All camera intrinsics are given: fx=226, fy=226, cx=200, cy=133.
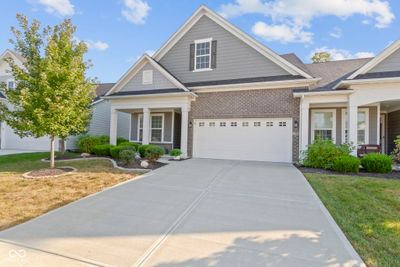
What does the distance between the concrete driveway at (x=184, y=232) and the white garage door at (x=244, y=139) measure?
5.88m

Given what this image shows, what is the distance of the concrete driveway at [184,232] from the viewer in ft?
9.87

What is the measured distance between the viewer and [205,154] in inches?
523

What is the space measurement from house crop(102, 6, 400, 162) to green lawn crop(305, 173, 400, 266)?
13.7ft

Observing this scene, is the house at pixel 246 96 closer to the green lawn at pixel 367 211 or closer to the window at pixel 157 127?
the window at pixel 157 127

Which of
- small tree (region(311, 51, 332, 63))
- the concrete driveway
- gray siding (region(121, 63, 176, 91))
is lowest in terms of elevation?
the concrete driveway

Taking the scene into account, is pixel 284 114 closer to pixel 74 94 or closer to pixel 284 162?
pixel 284 162

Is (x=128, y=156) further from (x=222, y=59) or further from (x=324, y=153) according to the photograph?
(x=324, y=153)

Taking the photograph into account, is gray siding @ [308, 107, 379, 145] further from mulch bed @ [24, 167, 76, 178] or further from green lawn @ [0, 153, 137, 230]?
mulch bed @ [24, 167, 76, 178]

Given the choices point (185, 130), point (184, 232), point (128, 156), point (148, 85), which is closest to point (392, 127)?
point (185, 130)

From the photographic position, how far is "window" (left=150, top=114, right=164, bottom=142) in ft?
50.2

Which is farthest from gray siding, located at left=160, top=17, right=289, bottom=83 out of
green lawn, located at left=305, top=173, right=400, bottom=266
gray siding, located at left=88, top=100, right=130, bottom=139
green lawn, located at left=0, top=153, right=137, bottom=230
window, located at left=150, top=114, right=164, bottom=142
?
green lawn, located at left=0, top=153, right=137, bottom=230

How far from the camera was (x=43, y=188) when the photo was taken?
21.2 feet

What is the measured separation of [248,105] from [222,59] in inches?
130

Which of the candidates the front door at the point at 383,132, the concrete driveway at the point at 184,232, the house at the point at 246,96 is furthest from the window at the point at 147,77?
the front door at the point at 383,132
